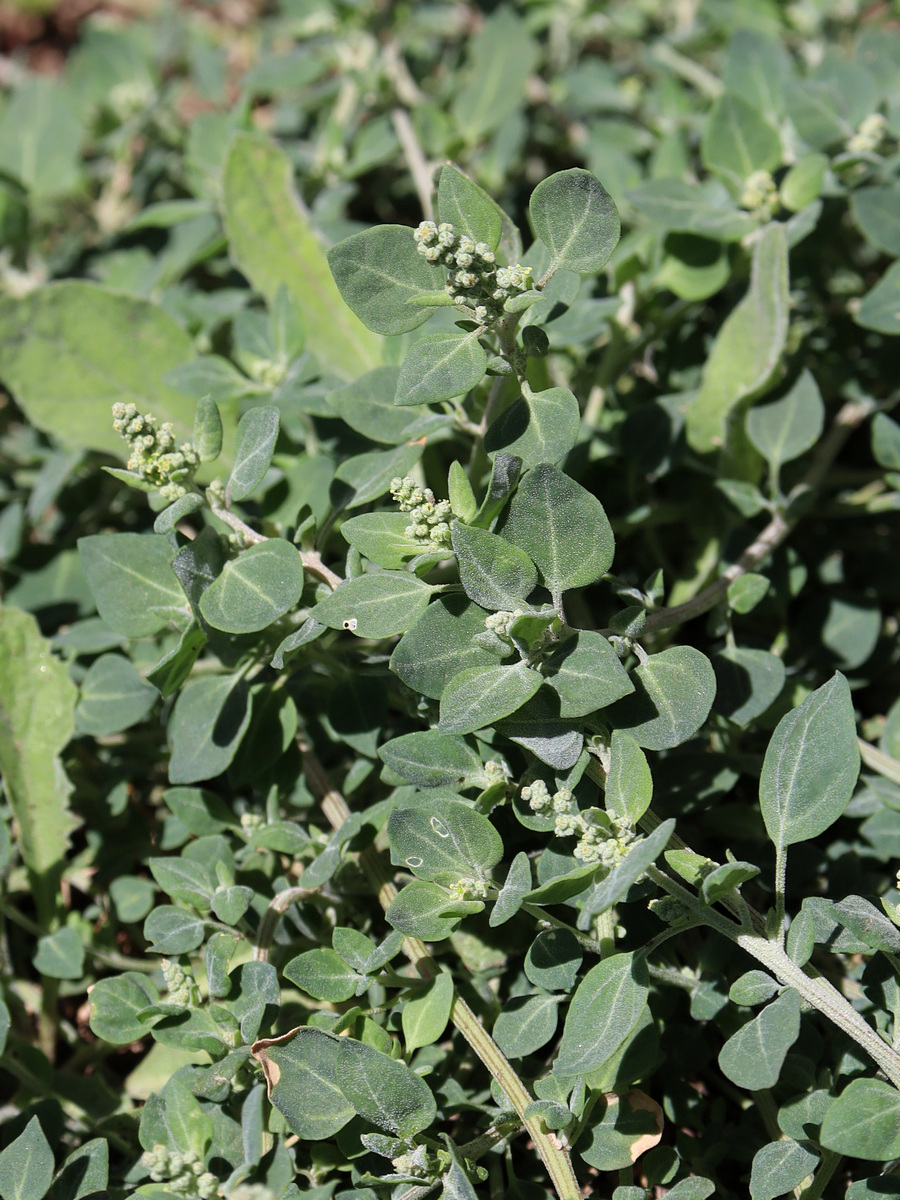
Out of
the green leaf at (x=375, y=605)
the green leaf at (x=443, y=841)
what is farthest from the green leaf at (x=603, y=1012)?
the green leaf at (x=375, y=605)

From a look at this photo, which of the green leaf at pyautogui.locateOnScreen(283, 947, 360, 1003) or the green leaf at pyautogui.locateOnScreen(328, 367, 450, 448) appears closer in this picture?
the green leaf at pyautogui.locateOnScreen(283, 947, 360, 1003)

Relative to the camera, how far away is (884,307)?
6.81 feet

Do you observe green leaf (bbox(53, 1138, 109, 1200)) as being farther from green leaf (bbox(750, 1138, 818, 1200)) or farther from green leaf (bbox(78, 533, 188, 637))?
green leaf (bbox(750, 1138, 818, 1200))

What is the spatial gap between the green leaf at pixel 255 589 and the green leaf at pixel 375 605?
6cm

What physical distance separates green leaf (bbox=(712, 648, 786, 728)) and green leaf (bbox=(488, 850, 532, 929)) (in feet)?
1.58

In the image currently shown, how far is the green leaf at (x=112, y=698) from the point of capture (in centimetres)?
193

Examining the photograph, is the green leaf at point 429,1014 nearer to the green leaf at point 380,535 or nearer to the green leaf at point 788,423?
the green leaf at point 380,535

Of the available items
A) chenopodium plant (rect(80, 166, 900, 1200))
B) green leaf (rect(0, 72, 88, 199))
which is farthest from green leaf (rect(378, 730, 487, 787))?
green leaf (rect(0, 72, 88, 199))

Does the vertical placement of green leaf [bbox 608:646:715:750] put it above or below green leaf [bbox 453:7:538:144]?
below

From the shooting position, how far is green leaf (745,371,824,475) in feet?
6.52

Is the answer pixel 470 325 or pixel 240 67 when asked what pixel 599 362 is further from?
pixel 240 67

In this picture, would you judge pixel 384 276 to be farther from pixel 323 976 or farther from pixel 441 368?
pixel 323 976

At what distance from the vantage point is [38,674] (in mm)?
2094

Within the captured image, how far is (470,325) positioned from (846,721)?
779 millimetres
